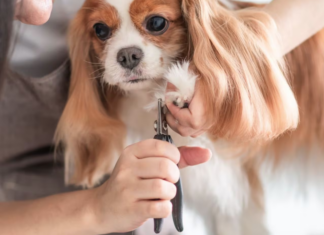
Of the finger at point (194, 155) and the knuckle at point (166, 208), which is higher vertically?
the finger at point (194, 155)

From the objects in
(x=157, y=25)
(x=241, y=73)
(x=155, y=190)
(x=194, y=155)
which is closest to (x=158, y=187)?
(x=155, y=190)

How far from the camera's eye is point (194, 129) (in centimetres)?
Result: 73

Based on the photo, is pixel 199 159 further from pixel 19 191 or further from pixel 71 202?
pixel 19 191

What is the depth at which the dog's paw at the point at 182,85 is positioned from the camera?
2.34 feet

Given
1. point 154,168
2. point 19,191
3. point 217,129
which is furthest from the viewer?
point 19,191

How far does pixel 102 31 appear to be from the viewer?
34.7 inches

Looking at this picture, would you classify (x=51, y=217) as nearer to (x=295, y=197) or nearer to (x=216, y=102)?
(x=216, y=102)

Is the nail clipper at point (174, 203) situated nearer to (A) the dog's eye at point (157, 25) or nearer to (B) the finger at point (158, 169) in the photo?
(B) the finger at point (158, 169)

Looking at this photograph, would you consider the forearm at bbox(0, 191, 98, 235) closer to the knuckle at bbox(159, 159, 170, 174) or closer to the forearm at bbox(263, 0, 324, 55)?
the knuckle at bbox(159, 159, 170, 174)

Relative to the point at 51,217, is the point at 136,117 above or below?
above

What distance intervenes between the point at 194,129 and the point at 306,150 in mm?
463

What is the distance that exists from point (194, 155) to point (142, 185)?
0.14 m

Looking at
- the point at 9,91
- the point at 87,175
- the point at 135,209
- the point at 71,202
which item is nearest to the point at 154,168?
the point at 135,209

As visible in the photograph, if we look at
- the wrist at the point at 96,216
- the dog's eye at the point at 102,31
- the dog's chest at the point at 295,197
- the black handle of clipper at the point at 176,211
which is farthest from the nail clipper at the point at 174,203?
the dog's chest at the point at 295,197
